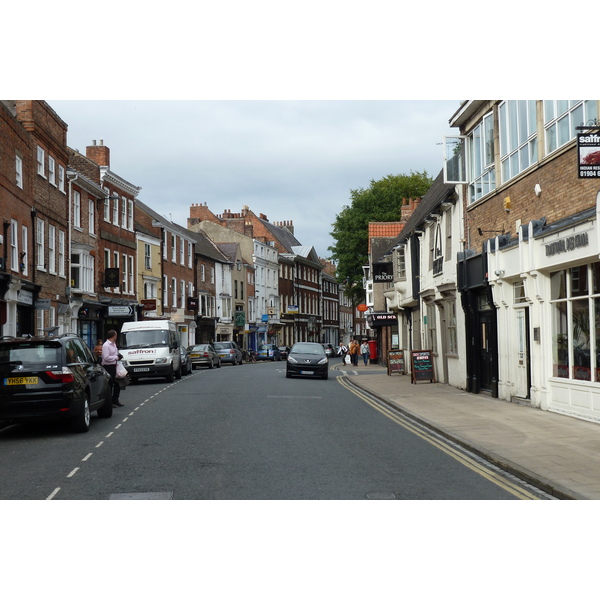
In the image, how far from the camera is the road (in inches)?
334

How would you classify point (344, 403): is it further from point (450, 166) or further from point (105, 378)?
point (450, 166)

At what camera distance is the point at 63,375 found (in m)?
13.2

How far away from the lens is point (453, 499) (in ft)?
26.3

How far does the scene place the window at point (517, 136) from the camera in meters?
17.0

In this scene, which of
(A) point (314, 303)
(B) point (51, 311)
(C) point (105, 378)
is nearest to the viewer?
(C) point (105, 378)

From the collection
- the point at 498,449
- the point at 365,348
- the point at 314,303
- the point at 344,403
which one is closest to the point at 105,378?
the point at 344,403

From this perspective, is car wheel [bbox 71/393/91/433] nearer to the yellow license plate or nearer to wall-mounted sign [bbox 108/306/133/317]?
the yellow license plate

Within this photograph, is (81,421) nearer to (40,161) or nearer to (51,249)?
(40,161)

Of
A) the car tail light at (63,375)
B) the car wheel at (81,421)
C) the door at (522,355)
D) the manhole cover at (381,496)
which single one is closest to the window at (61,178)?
the car wheel at (81,421)

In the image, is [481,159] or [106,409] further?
[481,159]

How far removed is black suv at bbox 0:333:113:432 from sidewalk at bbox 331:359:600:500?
6392 millimetres

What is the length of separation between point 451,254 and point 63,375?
15.1 meters

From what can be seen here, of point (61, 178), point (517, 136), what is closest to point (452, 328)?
point (517, 136)

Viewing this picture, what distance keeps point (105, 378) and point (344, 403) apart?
649 centimetres
